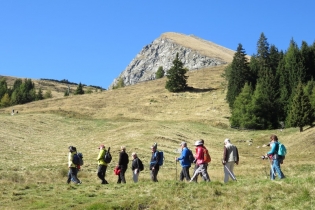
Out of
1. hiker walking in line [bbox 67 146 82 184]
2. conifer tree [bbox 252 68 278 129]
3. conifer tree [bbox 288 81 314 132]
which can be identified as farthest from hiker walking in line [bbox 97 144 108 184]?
conifer tree [bbox 252 68 278 129]

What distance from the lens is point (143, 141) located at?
46.4 metres

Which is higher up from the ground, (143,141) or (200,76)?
(200,76)

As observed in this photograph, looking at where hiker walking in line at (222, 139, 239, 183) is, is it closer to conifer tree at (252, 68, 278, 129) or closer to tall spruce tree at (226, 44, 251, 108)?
conifer tree at (252, 68, 278, 129)

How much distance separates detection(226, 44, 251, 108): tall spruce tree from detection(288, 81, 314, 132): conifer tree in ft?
74.2

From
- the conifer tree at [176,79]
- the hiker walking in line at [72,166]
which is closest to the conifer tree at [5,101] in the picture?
the conifer tree at [176,79]

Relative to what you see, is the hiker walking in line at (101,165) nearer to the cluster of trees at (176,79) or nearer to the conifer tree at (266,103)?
the conifer tree at (266,103)

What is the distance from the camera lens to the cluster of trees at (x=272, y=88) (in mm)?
66062

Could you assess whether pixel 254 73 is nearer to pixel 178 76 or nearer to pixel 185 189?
pixel 178 76

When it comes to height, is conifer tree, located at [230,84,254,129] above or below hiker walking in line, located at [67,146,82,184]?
above

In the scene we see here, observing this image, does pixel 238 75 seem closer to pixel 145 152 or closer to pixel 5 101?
pixel 145 152

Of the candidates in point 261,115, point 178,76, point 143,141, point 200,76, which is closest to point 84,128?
point 143,141

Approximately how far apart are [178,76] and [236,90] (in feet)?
73.6

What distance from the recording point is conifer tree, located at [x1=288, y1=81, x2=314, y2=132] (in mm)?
61938

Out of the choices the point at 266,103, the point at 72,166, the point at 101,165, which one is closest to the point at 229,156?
the point at 101,165
